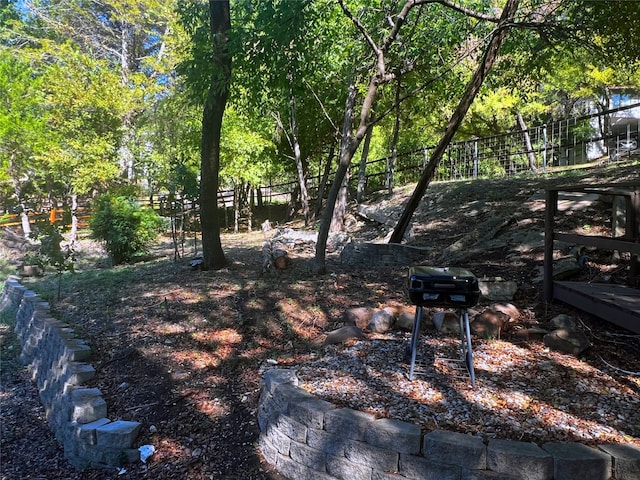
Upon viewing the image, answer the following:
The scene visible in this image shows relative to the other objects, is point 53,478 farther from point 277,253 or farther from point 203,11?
point 203,11

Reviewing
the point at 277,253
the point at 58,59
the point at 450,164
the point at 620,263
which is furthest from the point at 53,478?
→ the point at 58,59

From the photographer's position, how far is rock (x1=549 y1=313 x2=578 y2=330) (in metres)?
3.10

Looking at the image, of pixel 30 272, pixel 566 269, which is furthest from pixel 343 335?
pixel 30 272

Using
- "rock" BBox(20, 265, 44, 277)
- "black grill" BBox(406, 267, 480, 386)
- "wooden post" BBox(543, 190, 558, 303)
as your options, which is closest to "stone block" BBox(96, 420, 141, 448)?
"black grill" BBox(406, 267, 480, 386)

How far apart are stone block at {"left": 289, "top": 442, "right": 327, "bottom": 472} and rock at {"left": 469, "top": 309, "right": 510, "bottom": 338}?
1648 millimetres

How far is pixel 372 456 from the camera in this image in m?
2.15

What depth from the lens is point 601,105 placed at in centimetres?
1945

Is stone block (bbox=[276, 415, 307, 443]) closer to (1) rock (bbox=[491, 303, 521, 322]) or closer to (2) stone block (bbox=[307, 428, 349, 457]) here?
(2) stone block (bbox=[307, 428, 349, 457])

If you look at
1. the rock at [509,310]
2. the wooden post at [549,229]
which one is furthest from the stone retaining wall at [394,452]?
the wooden post at [549,229]

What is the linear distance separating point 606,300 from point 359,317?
1.91 m

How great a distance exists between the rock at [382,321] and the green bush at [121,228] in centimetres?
651

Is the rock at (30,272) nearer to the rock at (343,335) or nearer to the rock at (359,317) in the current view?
the rock at (359,317)

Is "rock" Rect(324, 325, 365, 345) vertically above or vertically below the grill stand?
below

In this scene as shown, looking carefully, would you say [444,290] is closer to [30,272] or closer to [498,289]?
[498,289]
